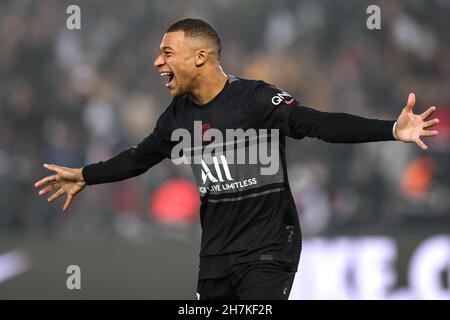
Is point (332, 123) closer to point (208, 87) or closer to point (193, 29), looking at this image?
point (208, 87)

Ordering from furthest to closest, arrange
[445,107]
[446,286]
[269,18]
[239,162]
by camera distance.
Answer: [269,18] < [445,107] < [446,286] < [239,162]

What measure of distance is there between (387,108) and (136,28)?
3.08 m

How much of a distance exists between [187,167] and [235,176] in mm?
4847

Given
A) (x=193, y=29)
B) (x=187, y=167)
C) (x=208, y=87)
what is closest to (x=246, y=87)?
(x=208, y=87)

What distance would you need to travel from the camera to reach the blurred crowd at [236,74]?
10.7 meters

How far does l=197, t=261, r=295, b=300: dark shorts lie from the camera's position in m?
6.09

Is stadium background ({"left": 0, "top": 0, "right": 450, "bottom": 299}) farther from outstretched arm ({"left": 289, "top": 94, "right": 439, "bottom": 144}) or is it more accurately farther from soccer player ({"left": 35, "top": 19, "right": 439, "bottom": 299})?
outstretched arm ({"left": 289, "top": 94, "right": 439, "bottom": 144})

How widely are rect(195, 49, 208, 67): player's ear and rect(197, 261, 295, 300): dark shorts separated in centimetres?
129

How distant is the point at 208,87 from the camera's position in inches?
251

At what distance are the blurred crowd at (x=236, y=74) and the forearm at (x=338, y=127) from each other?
4.71 meters

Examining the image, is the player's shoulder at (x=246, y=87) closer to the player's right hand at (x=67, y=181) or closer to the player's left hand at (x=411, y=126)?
the player's left hand at (x=411, y=126)

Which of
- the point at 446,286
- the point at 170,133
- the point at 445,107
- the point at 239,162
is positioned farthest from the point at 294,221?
the point at 445,107
